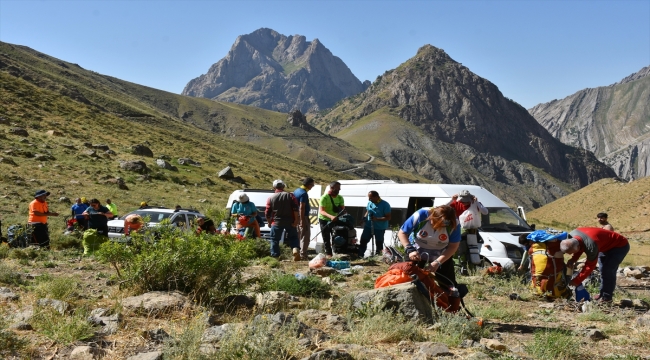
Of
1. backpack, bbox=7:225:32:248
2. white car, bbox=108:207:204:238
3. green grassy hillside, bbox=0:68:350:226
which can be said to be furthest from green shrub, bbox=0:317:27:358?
green grassy hillside, bbox=0:68:350:226

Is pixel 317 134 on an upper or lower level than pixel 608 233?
upper

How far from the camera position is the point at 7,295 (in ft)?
19.7

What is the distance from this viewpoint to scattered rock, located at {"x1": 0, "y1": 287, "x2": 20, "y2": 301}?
5.93 meters

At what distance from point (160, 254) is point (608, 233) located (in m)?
6.41

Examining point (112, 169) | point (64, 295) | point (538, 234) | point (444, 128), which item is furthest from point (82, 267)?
point (444, 128)

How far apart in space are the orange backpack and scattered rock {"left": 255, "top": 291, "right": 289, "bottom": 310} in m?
1.19

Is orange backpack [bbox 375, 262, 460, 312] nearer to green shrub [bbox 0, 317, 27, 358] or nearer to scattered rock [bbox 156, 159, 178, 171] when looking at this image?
green shrub [bbox 0, 317, 27, 358]

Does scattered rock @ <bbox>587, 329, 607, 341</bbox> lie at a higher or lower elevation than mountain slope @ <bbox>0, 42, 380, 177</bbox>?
lower

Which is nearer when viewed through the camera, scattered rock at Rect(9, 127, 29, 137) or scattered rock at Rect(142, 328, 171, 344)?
scattered rock at Rect(142, 328, 171, 344)

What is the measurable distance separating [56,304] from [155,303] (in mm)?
958

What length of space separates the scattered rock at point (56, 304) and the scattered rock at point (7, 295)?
2.29 feet

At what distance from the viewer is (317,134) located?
6201 inches

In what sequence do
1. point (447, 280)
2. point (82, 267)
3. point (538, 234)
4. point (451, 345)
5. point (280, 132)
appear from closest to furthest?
point (451, 345), point (447, 280), point (538, 234), point (82, 267), point (280, 132)

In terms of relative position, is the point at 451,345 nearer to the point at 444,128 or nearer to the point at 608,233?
the point at 608,233
